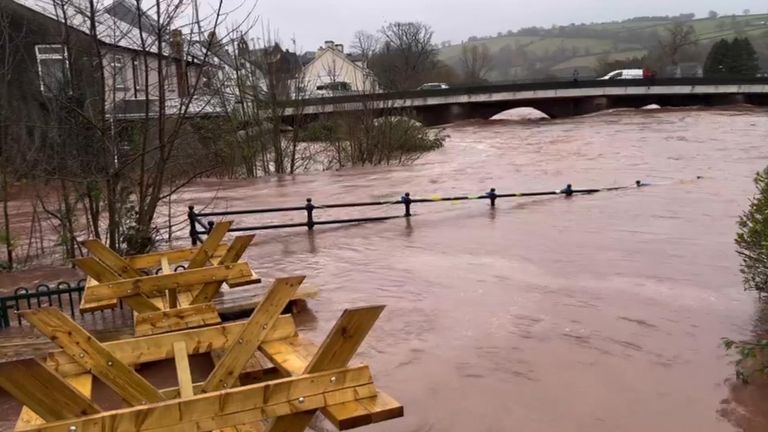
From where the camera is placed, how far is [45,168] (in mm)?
11188

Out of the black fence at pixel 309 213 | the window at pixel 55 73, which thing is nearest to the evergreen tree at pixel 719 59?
the black fence at pixel 309 213

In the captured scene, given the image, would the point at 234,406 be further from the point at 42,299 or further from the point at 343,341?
the point at 42,299

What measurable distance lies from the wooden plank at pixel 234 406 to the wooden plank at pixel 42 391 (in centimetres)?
9

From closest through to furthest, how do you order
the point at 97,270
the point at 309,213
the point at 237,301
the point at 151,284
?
the point at 151,284
the point at 97,270
the point at 237,301
the point at 309,213

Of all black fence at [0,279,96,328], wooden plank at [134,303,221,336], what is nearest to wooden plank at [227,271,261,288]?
wooden plank at [134,303,221,336]

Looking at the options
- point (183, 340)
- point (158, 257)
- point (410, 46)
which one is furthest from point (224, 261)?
point (410, 46)

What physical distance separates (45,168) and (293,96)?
19.3 meters

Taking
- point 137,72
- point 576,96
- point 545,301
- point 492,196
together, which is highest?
point 576,96

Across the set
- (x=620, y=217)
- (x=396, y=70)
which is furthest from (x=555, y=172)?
(x=396, y=70)

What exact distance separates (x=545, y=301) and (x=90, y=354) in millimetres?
6098

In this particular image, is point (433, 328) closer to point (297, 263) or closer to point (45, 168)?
point (297, 263)

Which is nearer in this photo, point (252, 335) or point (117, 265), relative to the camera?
point (252, 335)

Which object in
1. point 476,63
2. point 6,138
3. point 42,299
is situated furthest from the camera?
point 476,63

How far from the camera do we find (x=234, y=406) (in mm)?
3852
